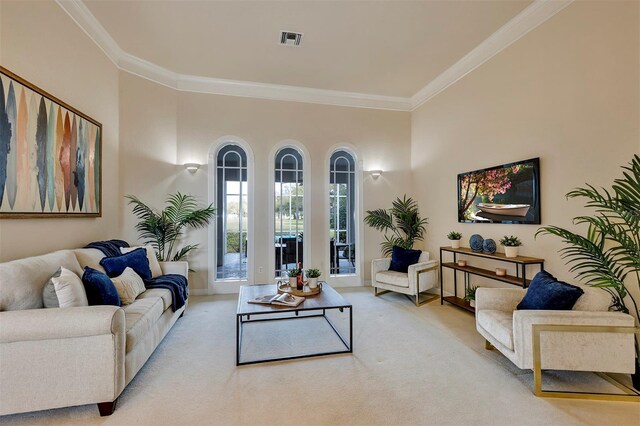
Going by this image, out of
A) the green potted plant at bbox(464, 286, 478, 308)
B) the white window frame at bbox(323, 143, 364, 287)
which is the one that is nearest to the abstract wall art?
the white window frame at bbox(323, 143, 364, 287)

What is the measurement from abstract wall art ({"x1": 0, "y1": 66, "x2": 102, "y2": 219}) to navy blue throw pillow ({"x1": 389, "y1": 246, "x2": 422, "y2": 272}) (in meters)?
4.19

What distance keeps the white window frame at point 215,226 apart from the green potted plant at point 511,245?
3.66 m

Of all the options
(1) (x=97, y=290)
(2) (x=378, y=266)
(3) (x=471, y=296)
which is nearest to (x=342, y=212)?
(2) (x=378, y=266)

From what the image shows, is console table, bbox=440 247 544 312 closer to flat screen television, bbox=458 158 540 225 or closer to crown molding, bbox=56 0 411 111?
flat screen television, bbox=458 158 540 225

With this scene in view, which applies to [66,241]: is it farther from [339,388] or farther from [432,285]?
[432,285]

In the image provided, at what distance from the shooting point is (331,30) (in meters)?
3.52

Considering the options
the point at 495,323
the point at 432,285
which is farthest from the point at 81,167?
the point at 432,285

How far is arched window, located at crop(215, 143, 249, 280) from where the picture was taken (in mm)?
4973

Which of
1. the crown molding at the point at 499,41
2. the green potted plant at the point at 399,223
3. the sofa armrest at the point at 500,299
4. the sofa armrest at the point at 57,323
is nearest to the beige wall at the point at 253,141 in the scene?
the green potted plant at the point at 399,223

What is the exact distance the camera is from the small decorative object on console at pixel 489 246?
3.54 metres

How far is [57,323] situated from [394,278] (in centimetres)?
381

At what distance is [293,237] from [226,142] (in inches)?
78.4

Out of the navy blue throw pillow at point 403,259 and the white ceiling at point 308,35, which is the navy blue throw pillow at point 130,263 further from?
the navy blue throw pillow at point 403,259

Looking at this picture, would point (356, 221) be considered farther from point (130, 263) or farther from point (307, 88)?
point (130, 263)
